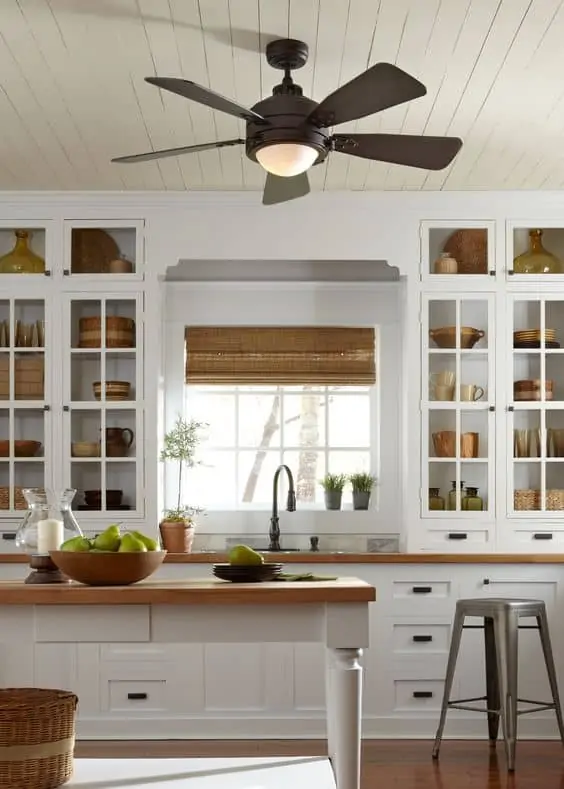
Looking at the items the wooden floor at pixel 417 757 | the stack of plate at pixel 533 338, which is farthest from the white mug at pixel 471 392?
the wooden floor at pixel 417 757

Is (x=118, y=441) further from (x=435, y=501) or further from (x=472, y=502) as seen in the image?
(x=472, y=502)

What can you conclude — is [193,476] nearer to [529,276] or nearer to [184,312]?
[184,312]

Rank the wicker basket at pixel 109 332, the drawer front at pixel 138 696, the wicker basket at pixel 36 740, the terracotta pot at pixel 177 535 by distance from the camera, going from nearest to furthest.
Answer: the wicker basket at pixel 36 740 → the drawer front at pixel 138 696 → the terracotta pot at pixel 177 535 → the wicker basket at pixel 109 332

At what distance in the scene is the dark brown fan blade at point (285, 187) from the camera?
3893 mm

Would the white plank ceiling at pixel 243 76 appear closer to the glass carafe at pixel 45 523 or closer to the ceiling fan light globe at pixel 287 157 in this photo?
the ceiling fan light globe at pixel 287 157

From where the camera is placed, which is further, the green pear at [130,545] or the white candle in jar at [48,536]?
the white candle in jar at [48,536]

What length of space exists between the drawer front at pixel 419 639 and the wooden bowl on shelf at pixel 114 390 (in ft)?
5.81

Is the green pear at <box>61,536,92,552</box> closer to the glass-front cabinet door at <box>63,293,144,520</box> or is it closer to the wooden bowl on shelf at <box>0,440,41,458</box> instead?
the glass-front cabinet door at <box>63,293,144,520</box>

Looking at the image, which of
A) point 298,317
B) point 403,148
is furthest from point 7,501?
point 403,148

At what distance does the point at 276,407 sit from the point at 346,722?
3423mm

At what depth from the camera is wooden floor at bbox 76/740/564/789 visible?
14.4 ft

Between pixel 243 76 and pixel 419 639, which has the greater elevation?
pixel 243 76

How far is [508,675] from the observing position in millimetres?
4633

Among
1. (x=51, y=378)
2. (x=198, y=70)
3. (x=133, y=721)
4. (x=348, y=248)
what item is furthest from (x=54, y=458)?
(x=198, y=70)
